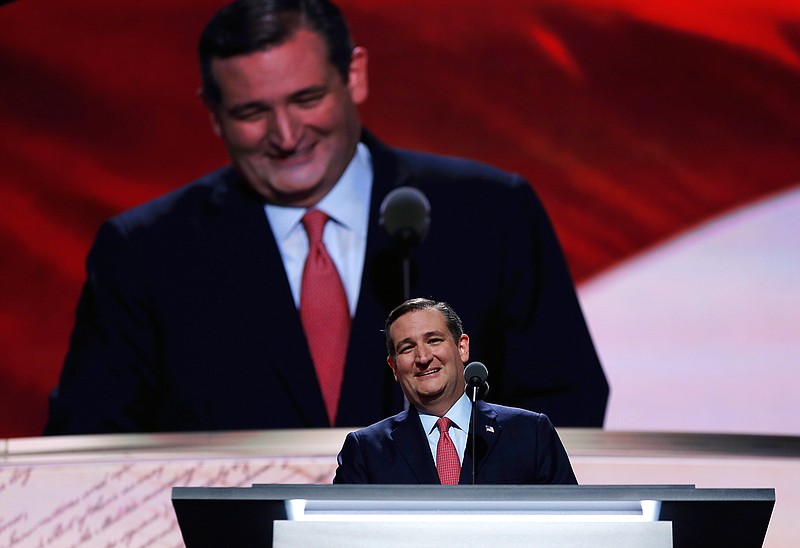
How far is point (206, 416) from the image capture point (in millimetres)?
3902

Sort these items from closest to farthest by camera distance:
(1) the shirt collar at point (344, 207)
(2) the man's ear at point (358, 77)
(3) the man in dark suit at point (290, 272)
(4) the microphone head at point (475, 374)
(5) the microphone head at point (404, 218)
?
(4) the microphone head at point (475, 374) < (5) the microphone head at point (404, 218) < (3) the man in dark suit at point (290, 272) < (1) the shirt collar at point (344, 207) < (2) the man's ear at point (358, 77)

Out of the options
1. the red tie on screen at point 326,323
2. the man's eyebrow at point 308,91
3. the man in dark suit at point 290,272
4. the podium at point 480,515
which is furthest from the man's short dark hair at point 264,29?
the podium at point 480,515

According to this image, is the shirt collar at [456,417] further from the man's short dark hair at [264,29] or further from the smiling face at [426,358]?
the man's short dark hair at [264,29]

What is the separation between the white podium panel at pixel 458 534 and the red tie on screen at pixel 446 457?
0.45 meters

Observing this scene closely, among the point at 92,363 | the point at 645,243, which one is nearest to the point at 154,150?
the point at 92,363

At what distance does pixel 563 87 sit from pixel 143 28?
5.30 ft

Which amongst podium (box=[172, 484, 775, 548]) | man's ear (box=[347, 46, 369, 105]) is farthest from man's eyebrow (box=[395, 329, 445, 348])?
man's ear (box=[347, 46, 369, 105])

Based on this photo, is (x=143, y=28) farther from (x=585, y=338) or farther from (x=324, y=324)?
(x=585, y=338)

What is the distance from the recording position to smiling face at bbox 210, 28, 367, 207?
13.3ft

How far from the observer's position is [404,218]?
332 centimetres

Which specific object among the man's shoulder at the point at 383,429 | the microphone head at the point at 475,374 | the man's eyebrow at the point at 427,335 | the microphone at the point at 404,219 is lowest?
the man's shoulder at the point at 383,429

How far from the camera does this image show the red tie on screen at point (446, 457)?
6.40 ft

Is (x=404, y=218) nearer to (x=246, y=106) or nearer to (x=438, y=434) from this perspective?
(x=246, y=106)

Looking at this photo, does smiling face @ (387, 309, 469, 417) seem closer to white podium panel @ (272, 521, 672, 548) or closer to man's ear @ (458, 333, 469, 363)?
man's ear @ (458, 333, 469, 363)
